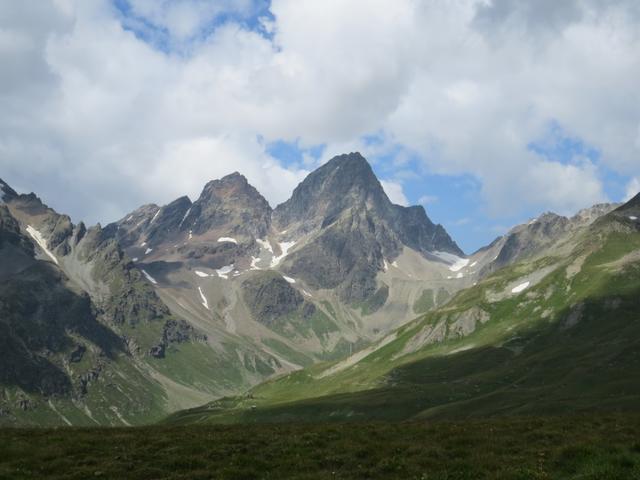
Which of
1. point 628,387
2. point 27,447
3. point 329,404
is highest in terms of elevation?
point 27,447

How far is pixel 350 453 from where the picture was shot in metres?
28.8

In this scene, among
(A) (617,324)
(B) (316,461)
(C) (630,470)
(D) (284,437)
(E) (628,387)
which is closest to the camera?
(C) (630,470)

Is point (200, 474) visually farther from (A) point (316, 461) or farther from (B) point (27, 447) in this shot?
(B) point (27, 447)

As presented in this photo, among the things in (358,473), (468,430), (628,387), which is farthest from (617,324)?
(358,473)

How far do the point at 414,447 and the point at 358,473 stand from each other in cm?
478

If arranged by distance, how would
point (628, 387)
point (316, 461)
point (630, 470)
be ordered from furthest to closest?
point (628, 387) → point (316, 461) → point (630, 470)

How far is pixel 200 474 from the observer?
25.7 metres

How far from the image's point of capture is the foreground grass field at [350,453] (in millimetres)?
24531

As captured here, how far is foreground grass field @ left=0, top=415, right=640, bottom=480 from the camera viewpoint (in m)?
24.5

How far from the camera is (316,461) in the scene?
27.6 m

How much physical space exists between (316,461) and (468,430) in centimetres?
1162

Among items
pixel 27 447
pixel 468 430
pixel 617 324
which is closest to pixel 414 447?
pixel 468 430

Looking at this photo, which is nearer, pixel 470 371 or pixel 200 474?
pixel 200 474

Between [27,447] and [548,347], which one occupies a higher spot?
[27,447]
